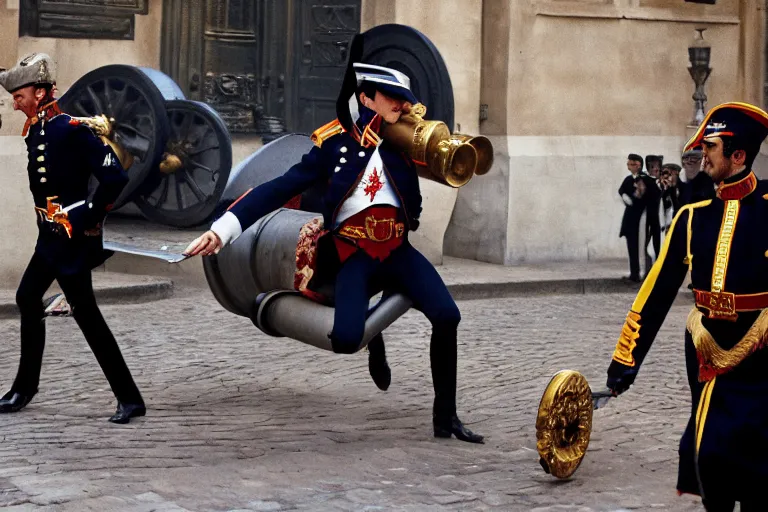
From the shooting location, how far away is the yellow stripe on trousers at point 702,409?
513cm

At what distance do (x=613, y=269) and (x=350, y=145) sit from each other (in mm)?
7211

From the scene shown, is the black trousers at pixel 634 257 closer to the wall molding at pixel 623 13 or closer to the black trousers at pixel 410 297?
the wall molding at pixel 623 13

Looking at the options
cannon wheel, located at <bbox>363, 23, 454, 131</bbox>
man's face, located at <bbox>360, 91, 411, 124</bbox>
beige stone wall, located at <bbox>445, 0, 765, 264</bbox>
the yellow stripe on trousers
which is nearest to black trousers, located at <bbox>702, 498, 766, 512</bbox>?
the yellow stripe on trousers

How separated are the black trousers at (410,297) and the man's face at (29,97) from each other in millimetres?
1653

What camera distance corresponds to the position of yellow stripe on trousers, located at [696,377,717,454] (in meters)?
5.13

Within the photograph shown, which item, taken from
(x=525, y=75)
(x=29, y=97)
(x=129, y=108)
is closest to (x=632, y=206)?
(x=525, y=75)

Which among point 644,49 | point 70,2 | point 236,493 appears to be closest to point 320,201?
point 236,493

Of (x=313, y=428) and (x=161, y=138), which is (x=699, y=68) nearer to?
(x=161, y=138)

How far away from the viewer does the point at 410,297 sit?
7.19 metres

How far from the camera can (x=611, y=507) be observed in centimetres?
611

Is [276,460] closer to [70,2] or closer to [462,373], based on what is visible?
[462,373]

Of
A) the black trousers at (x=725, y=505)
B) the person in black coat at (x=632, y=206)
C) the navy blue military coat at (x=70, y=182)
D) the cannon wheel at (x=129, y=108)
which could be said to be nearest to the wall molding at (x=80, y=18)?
the cannon wheel at (x=129, y=108)

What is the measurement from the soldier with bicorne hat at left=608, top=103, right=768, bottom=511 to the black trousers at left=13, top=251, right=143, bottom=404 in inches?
120

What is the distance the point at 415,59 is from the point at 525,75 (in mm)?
3402
